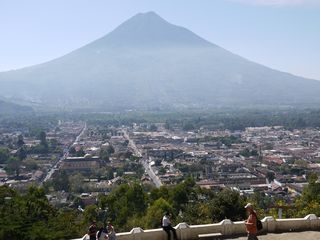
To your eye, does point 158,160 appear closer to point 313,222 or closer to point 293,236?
point 313,222

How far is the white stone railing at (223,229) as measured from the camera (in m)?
9.54

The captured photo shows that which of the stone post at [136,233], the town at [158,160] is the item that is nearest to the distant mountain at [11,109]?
the town at [158,160]

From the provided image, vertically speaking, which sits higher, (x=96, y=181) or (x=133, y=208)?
(x=133, y=208)

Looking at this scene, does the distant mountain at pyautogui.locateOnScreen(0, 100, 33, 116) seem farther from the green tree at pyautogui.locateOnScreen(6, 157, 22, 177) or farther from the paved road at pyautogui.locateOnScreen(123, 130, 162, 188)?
the green tree at pyautogui.locateOnScreen(6, 157, 22, 177)

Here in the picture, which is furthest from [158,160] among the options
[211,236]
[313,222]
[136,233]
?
[136,233]

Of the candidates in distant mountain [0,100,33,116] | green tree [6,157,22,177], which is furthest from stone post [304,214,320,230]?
distant mountain [0,100,33,116]

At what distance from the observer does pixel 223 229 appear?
10062 mm

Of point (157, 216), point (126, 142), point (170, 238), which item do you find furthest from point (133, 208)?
point (126, 142)

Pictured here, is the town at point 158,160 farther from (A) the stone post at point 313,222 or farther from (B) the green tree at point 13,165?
(A) the stone post at point 313,222

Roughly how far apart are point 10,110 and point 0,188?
433 ft

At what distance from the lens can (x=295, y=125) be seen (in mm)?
92562

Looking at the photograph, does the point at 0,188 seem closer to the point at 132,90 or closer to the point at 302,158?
the point at 302,158

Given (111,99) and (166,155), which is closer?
(166,155)

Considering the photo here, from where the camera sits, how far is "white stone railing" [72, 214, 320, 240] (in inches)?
376
